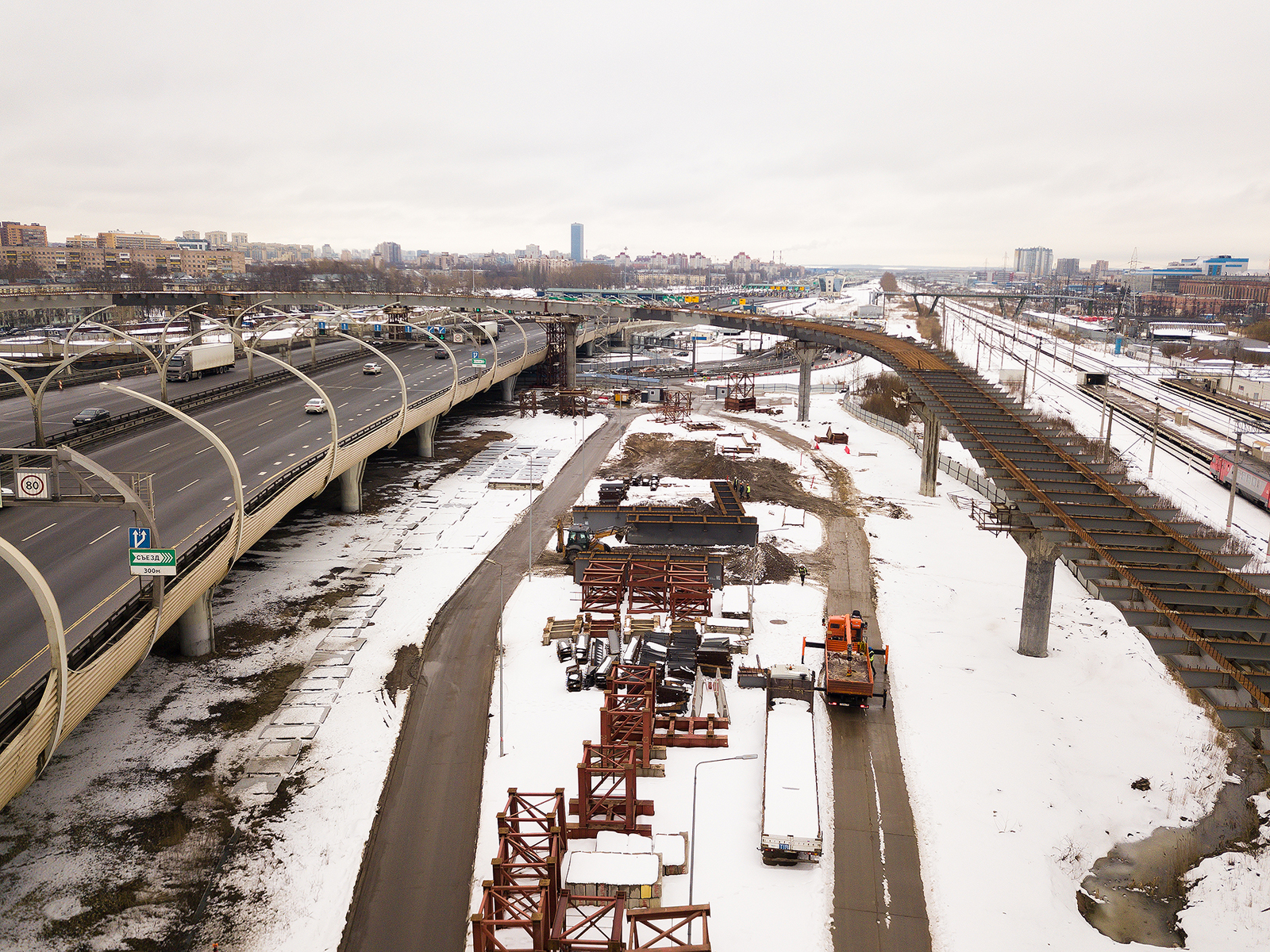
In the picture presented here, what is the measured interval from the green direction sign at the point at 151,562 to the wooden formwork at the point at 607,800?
12.6 meters

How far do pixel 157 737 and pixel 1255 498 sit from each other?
64.1 m

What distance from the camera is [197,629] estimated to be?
31688 millimetres

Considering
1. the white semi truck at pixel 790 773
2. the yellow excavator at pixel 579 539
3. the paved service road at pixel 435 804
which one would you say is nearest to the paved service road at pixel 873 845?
the white semi truck at pixel 790 773

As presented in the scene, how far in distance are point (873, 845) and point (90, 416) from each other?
49.3 metres

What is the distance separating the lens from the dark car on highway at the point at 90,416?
4792cm

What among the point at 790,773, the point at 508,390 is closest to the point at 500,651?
the point at 790,773

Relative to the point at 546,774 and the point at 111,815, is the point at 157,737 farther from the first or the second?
the point at 546,774

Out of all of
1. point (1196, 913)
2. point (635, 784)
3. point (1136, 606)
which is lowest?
point (1196, 913)

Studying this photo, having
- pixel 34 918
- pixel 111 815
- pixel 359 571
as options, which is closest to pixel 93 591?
pixel 111 815

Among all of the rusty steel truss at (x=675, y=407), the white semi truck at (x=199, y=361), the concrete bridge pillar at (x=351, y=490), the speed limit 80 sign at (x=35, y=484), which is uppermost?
the white semi truck at (x=199, y=361)

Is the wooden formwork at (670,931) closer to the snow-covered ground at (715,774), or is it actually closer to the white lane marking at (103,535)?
the snow-covered ground at (715,774)

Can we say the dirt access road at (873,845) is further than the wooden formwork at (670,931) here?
Yes

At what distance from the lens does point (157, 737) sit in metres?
26.6

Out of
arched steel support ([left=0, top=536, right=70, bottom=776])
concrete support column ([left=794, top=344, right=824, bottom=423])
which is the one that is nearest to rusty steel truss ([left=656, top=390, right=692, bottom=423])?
concrete support column ([left=794, top=344, right=824, bottom=423])
